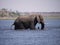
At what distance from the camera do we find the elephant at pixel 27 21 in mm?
3739

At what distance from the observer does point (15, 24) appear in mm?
3713

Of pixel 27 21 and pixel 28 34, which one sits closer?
pixel 28 34

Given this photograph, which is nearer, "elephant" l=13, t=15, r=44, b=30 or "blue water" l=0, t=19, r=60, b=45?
"blue water" l=0, t=19, r=60, b=45

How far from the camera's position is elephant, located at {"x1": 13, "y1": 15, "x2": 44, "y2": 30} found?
3739 mm

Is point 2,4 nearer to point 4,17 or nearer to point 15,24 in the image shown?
point 4,17

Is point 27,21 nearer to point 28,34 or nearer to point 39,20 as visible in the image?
point 39,20

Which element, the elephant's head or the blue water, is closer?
the blue water

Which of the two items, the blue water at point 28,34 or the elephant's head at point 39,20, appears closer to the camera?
the blue water at point 28,34

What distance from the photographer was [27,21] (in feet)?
12.6

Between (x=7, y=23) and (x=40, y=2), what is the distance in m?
0.70

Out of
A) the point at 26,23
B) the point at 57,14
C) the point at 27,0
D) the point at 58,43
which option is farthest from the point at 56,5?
the point at 58,43

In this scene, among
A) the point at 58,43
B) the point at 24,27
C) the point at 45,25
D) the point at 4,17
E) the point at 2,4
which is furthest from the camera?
the point at 45,25

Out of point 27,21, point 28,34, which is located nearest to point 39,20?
point 27,21

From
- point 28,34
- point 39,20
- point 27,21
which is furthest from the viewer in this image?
point 39,20
